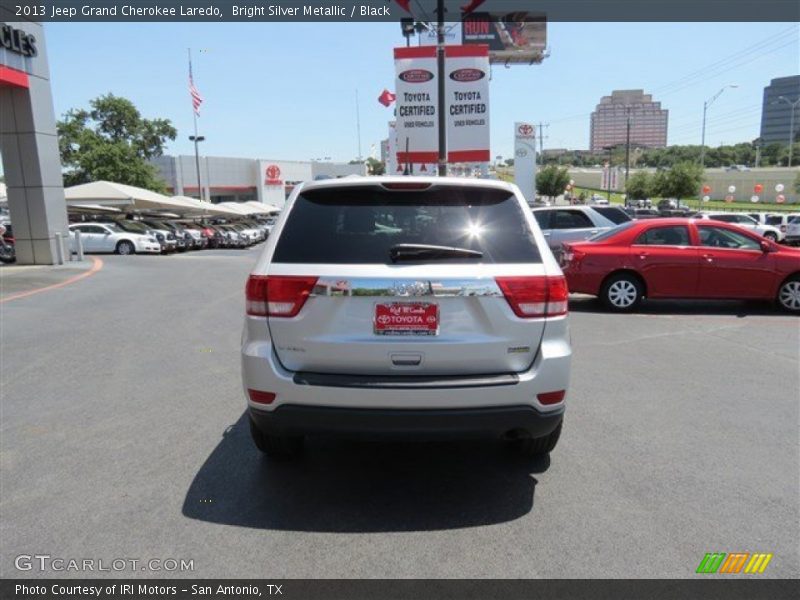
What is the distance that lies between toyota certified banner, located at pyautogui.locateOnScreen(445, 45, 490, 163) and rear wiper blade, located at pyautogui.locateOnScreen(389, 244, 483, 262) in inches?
559

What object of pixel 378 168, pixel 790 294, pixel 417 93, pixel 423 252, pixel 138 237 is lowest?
pixel 138 237

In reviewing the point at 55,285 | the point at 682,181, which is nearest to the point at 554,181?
the point at 682,181

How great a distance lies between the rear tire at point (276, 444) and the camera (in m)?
3.97

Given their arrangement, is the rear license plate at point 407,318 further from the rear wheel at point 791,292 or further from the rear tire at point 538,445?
the rear wheel at point 791,292

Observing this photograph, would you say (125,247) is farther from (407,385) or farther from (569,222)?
(407,385)

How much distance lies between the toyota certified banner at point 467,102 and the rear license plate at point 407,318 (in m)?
14.4

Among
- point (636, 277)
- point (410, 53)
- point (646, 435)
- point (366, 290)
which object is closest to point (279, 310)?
→ point (366, 290)

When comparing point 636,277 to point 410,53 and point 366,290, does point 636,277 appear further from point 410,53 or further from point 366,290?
point 410,53

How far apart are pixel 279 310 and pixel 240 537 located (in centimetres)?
122

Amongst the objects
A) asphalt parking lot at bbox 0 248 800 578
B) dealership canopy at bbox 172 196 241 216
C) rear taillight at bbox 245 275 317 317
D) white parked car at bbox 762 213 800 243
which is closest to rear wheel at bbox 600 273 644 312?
asphalt parking lot at bbox 0 248 800 578

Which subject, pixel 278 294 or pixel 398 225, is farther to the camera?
pixel 398 225

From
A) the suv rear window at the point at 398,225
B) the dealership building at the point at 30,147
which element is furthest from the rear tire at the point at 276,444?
the dealership building at the point at 30,147

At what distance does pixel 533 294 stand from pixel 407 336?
726mm

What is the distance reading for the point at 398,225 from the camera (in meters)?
3.56
